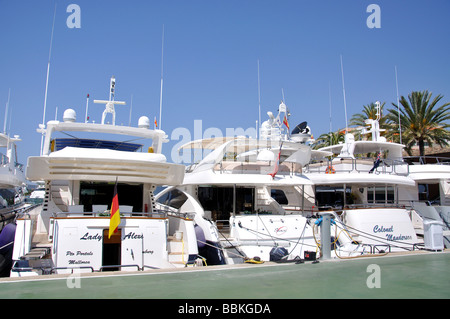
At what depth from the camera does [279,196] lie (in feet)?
64.9

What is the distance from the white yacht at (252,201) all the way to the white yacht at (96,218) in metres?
1.89

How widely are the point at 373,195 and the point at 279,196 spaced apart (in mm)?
5406

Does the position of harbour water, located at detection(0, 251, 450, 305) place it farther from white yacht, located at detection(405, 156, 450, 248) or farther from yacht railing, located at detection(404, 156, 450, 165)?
yacht railing, located at detection(404, 156, 450, 165)

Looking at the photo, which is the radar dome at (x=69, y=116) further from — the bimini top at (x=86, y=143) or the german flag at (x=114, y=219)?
the german flag at (x=114, y=219)

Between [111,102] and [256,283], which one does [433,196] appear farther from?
[256,283]

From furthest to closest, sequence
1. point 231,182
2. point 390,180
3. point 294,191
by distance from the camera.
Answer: point 294,191 → point 390,180 → point 231,182

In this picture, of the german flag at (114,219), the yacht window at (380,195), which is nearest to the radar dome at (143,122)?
the german flag at (114,219)

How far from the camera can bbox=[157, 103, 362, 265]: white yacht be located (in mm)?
12469

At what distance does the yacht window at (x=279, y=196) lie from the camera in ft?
64.6

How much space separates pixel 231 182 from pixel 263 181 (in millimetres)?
1287

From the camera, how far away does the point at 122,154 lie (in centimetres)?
1182
